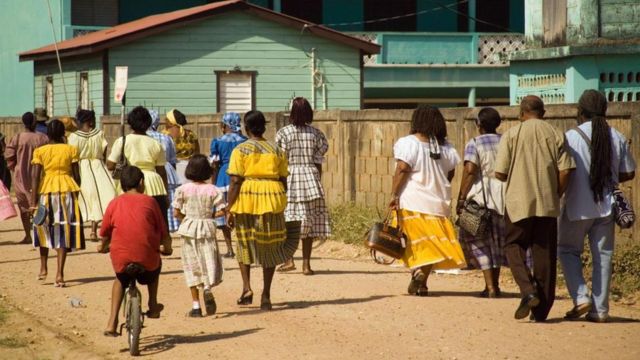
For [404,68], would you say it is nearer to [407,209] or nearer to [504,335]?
[407,209]

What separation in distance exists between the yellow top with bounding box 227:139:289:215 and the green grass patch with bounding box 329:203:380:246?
528 cm

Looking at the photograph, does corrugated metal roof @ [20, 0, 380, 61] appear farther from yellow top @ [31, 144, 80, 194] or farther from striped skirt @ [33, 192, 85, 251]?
striped skirt @ [33, 192, 85, 251]

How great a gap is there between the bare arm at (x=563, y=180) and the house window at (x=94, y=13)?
2678 cm

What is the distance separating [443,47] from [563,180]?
24.0 m

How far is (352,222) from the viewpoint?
18.0 meters

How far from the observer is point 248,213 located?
38.7 ft

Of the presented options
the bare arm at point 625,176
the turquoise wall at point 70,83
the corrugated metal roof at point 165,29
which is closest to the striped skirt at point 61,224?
the bare arm at point 625,176

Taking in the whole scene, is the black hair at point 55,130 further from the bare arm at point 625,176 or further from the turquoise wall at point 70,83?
the turquoise wall at point 70,83

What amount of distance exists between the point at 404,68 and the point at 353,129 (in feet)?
49.8

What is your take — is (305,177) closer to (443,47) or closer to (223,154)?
(223,154)

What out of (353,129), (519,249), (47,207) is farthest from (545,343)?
(353,129)

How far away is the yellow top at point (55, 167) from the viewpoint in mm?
14055

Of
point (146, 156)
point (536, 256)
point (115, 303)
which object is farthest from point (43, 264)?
point (536, 256)

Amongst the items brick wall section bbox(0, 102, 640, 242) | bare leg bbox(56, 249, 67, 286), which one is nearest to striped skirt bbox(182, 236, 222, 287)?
bare leg bbox(56, 249, 67, 286)
